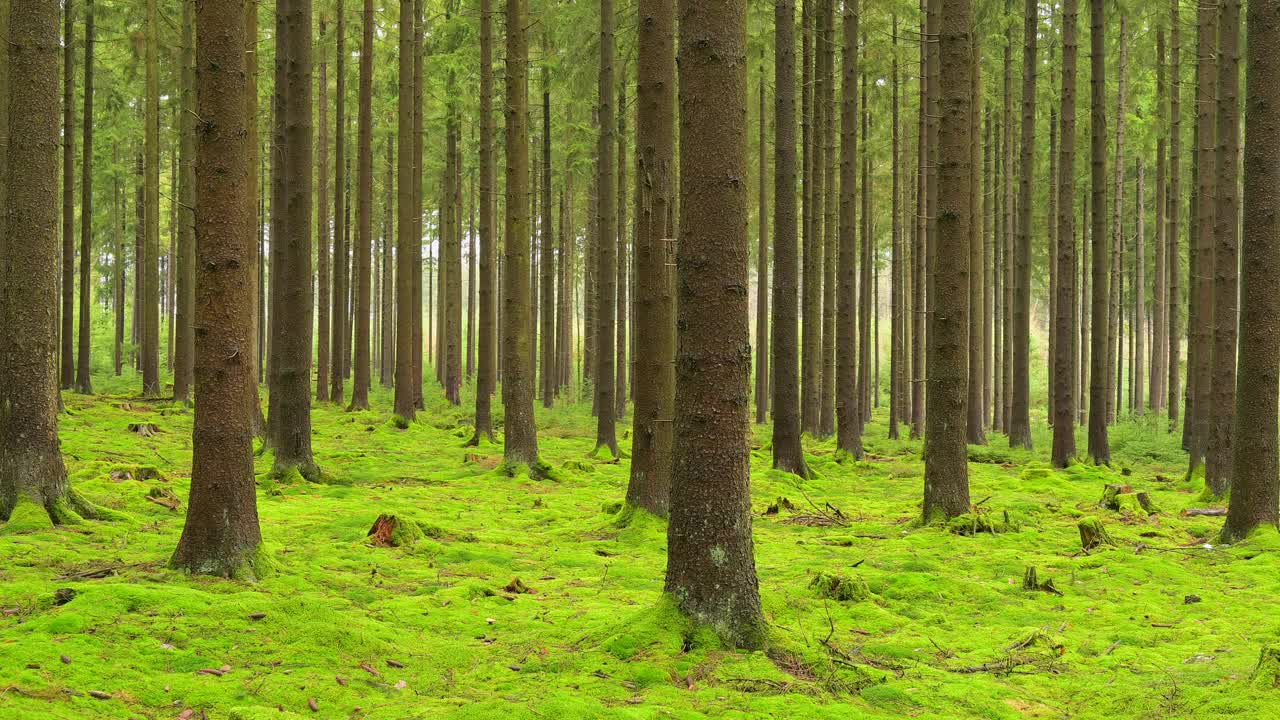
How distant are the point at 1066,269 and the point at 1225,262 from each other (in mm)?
5100

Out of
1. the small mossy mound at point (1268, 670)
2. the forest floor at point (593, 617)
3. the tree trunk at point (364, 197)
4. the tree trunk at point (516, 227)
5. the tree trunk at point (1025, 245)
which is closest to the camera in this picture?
the forest floor at point (593, 617)

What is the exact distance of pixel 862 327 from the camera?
85.6ft

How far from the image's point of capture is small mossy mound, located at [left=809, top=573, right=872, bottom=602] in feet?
24.7

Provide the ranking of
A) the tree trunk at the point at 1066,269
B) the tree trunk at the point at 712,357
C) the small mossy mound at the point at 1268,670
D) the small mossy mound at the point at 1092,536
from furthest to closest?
the tree trunk at the point at 1066,269 < the small mossy mound at the point at 1092,536 < the tree trunk at the point at 712,357 < the small mossy mound at the point at 1268,670

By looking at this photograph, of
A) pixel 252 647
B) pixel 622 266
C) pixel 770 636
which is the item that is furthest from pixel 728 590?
pixel 622 266

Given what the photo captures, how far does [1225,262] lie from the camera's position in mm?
12141

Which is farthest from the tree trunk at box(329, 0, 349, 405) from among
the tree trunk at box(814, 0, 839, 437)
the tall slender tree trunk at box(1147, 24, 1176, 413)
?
the tall slender tree trunk at box(1147, 24, 1176, 413)

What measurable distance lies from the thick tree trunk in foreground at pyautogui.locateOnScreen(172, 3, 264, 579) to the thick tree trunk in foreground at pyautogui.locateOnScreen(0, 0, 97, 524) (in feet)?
7.13

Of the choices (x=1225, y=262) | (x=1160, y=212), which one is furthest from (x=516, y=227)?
(x=1160, y=212)

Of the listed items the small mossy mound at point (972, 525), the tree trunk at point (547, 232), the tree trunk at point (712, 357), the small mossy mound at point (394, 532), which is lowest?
the small mossy mound at point (972, 525)

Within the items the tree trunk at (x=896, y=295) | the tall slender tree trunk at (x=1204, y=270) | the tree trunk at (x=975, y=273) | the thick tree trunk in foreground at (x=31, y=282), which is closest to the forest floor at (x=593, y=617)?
the thick tree trunk in foreground at (x=31, y=282)

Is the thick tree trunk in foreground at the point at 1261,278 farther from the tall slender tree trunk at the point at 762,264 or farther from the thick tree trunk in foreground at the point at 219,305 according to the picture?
the tall slender tree trunk at the point at 762,264

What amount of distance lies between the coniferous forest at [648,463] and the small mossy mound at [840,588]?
1.7 inches

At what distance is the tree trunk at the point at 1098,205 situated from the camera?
646 inches
